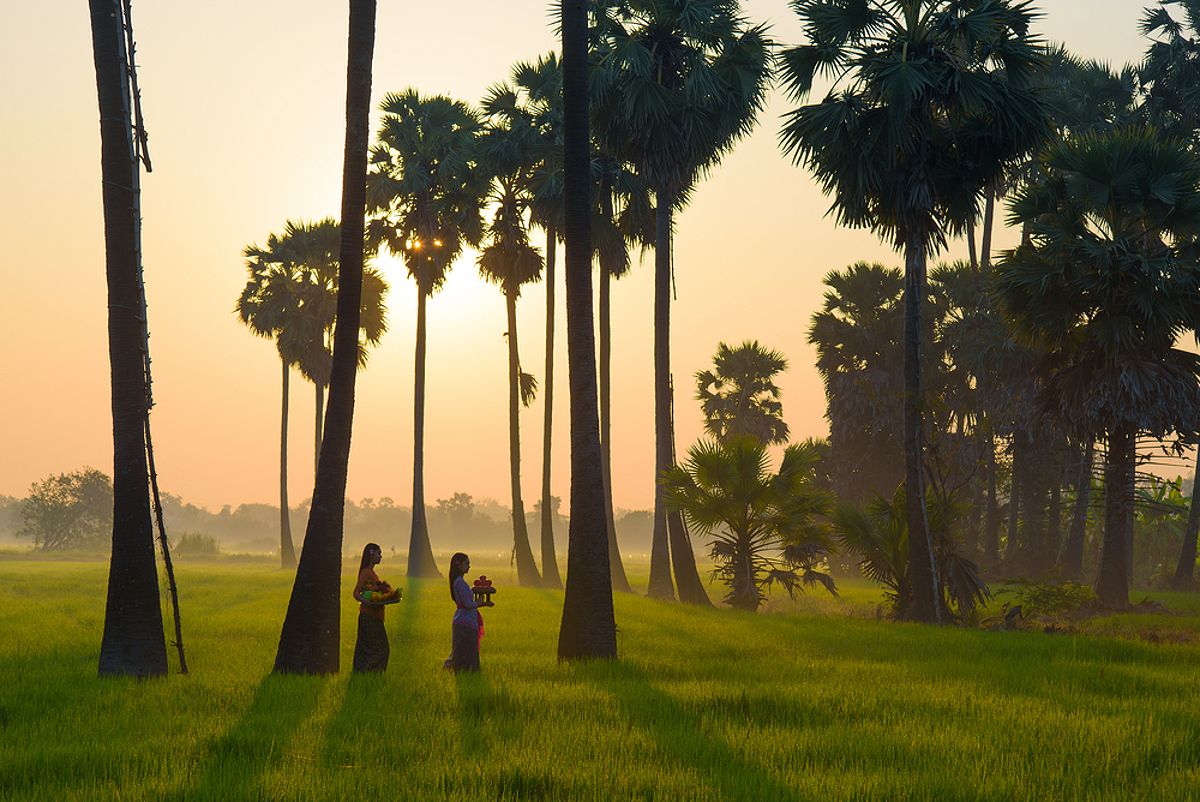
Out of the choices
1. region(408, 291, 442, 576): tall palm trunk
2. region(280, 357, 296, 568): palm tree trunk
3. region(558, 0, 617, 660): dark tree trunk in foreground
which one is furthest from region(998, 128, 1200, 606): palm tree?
region(280, 357, 296, 568): palm tree trunk

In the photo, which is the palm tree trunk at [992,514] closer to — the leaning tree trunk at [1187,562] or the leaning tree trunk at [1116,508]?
the leaning tree trunk at [1187,562]

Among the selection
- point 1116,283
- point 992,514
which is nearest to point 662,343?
point 1116,283

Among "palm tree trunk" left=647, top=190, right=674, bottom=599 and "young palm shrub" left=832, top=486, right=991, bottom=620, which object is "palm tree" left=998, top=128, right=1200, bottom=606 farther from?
"palm tree trunk" left=647, top=190, right=674, bottom=599

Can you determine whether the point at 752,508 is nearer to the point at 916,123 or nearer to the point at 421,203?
the point at 916,123

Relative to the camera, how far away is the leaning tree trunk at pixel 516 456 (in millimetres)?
44281

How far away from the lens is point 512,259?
45750 mm

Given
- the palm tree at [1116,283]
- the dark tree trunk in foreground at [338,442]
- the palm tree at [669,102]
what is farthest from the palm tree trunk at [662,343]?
the dark tree trunk in foreground at [338,442]

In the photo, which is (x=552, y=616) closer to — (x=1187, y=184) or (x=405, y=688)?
(x=405, y=688)

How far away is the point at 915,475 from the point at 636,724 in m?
15.3

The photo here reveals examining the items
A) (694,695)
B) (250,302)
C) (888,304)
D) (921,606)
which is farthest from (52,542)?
Result: (694,695)

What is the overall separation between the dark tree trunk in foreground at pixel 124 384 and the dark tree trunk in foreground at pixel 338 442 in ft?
6.26

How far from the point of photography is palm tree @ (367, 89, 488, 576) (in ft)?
155

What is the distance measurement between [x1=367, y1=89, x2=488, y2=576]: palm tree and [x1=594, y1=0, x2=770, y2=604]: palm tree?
44.8ft

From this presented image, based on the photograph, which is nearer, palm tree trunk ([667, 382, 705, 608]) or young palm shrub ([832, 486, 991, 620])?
young palm shrub ([832, 486, 991, 620])
